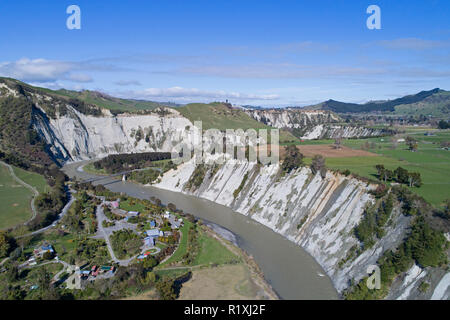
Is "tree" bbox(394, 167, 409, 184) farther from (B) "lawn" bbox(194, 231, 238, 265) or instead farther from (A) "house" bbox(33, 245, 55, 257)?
(A) "house" bbox(33, 245, 55, 257)

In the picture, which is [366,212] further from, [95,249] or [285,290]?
[95,249]

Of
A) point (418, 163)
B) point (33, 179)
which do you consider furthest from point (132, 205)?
point (418, 163)

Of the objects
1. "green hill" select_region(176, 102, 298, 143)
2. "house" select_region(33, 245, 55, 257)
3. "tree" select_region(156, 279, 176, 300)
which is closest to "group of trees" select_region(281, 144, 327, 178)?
"tree" select_region(156, 279, 176, 300)

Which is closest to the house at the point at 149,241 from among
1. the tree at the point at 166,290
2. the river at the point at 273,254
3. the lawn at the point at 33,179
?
the river at the point at 273,254

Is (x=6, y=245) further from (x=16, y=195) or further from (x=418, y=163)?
(x=418, y=163)

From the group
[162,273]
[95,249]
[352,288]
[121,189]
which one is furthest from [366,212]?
[121,189]

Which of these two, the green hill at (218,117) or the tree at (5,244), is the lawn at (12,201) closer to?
the tree at (5,244)

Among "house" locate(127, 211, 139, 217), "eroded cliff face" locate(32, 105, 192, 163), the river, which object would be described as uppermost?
"eroded cliff face" locate(32, 105, 192, 163)
